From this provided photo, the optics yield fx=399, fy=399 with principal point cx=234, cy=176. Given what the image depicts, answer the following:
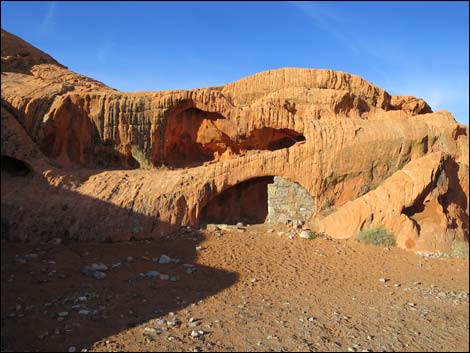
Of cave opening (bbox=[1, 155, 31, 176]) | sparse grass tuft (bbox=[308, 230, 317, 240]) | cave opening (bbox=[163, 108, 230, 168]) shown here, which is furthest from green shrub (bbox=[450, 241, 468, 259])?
cave opening (bbox=[1, 155, 31, 176])

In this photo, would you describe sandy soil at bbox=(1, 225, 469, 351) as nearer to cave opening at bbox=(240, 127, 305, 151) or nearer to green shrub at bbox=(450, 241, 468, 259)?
green shrub at bbox=(450, 241, 468, 259)

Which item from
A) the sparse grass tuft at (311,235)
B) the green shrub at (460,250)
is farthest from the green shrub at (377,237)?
the green shrub at (460,250)

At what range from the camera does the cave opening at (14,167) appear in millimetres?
9750

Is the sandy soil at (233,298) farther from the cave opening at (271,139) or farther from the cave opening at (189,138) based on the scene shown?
the cave opening at (271,139)

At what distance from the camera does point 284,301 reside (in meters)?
6.98

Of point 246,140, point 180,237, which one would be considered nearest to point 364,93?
point 246,140

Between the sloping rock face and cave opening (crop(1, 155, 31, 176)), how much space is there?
0.70 ft

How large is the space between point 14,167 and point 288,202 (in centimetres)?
749

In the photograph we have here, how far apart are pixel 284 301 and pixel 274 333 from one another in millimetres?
1352

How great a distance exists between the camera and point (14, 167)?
32.7ft

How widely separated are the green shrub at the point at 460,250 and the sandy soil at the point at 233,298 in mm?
262

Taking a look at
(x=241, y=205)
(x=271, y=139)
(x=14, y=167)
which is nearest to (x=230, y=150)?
(x=271, y=139)

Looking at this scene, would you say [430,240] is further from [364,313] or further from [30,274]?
[30,274]

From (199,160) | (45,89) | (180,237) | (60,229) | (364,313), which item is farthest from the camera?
(199,160)
